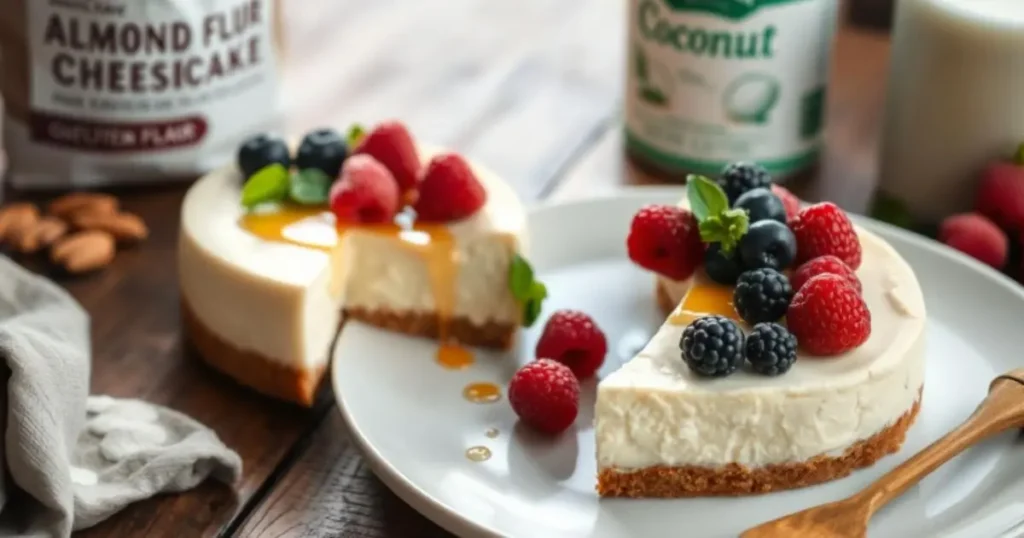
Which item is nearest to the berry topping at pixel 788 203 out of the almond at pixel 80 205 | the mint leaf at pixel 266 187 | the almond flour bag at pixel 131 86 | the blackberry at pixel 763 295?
the blackberry at pixel 763 295

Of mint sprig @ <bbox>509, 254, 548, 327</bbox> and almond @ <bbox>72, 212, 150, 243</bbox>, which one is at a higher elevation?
mint sprig @ <bbox>509, 254, 548, 327</bbox>

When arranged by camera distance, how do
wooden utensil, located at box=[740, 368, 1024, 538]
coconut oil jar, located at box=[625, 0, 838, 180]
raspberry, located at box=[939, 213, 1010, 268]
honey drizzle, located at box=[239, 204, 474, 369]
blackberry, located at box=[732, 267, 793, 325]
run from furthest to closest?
coconut oil jar, located at box=[625, 0, 838, 180]
raspberry, located at box=[939, 213, 1010, 268]
honey drizzle, located at box=[239, 204, 474, 369]
blackberry, located at box=[732, 267, 793, 325]
wooden utensil, located at box=[740, 368, 1024, 538]

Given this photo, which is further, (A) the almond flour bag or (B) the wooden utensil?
(A) the almond flour bag

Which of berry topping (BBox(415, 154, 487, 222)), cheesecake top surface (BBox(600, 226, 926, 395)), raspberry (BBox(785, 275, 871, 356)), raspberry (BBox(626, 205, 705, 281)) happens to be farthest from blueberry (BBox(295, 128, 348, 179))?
raspberry (BBox(785, 275, 871, 356))

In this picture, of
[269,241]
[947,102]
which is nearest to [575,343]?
[269,241]

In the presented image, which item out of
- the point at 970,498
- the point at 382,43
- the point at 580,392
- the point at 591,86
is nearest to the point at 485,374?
the point at 580,392

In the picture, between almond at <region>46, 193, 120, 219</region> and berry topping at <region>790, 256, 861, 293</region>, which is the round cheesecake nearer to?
berry topping at <region>790, 256, 861, 293</region>

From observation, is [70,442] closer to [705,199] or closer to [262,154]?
[262,154]

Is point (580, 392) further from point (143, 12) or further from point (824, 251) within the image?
point (143, 12)
